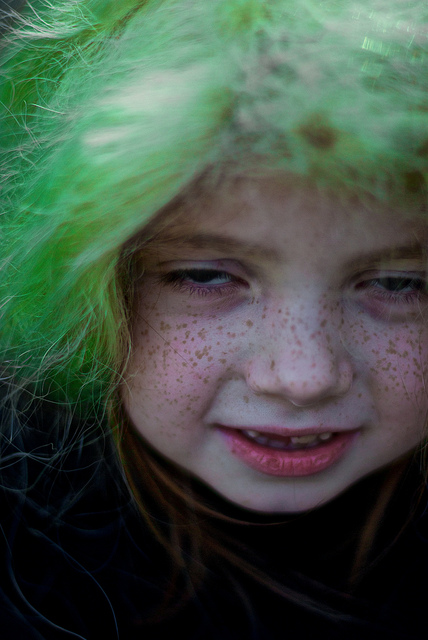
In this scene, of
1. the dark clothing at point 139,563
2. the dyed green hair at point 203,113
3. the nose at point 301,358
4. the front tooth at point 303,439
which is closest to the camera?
the dyed green hair at point 203,113

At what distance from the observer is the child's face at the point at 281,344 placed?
0.65 metres

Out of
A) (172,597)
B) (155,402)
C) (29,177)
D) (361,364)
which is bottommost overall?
(172,597)

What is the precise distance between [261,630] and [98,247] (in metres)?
0.63

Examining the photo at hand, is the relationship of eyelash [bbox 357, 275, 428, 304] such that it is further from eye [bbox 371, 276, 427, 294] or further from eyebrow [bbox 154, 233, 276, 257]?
eyebrow [bbox 154, 233, 276, 257]

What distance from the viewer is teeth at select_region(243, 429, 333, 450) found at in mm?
806

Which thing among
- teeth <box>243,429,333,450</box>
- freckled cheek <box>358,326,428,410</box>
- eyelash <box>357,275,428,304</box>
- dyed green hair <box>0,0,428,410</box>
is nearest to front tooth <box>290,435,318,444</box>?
teeth <box>243,429,333,450</box>

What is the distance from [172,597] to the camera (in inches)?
37.2

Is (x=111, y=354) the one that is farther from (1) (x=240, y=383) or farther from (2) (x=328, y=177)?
(2) (x=328, y=177)

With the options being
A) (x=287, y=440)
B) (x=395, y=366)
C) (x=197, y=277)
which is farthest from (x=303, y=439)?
(x=197, y=277)

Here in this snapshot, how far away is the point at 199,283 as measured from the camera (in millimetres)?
742

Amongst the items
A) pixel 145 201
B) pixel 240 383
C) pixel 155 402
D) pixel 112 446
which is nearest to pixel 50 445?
pixel 112 446

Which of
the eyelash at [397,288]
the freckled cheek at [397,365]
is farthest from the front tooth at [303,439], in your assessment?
the eyelash at [397,288]

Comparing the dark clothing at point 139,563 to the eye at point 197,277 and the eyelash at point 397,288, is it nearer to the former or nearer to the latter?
the eye at point 197,277

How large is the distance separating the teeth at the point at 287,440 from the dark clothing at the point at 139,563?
226mm
